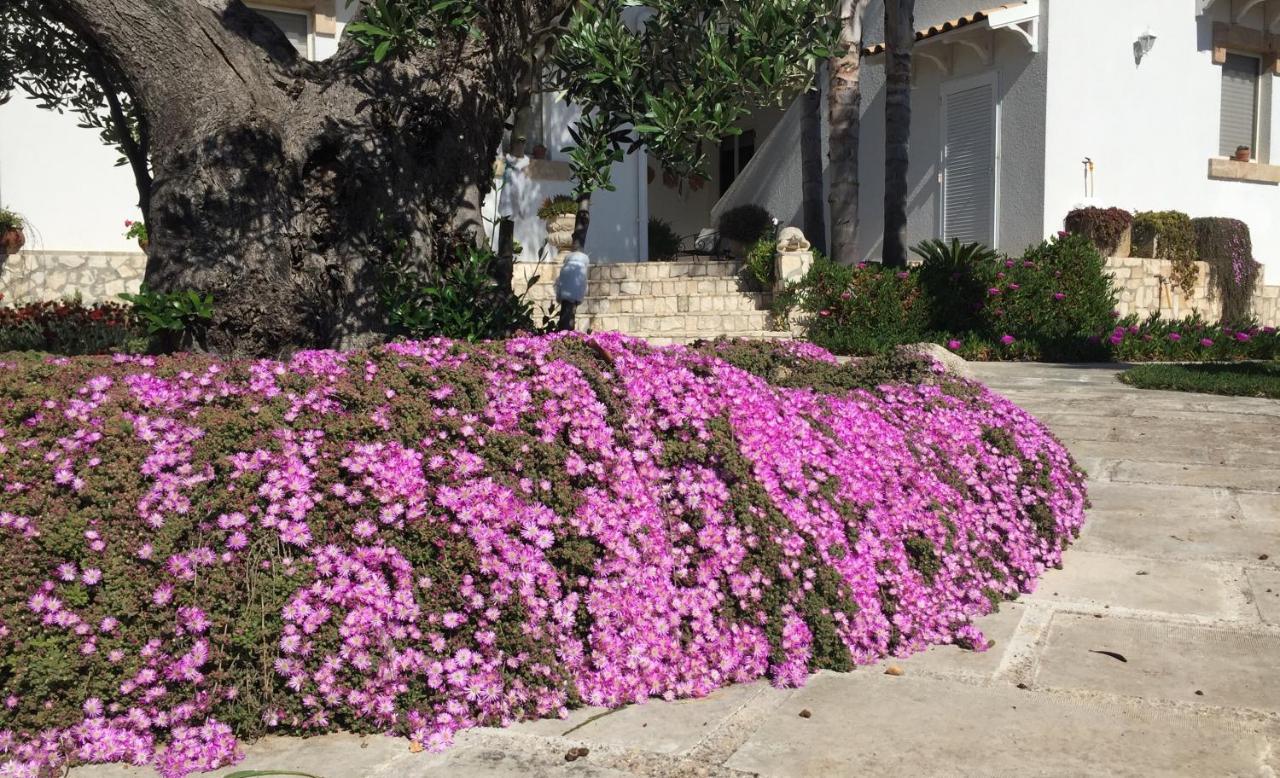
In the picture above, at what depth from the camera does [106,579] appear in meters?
2.81

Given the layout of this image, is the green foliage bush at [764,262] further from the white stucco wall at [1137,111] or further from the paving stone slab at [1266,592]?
the paving stone slab at [1266,592]

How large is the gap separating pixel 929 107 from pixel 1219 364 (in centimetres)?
692

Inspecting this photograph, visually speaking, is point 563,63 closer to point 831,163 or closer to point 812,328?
point 812,328

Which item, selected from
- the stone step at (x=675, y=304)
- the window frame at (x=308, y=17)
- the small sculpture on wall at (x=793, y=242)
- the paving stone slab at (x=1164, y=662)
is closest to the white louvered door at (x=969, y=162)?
the small sculpture on wall at (x=793, y=242)

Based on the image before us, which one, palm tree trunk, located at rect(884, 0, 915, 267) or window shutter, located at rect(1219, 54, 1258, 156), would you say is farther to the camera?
window shutter, located at rect(1219, 54, 1258, 156)

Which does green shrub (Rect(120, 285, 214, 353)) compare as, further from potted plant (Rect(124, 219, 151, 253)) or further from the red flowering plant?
potted plant (Rect(124, 219, 151, 253))

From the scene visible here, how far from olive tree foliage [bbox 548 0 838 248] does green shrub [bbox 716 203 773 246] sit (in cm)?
1299

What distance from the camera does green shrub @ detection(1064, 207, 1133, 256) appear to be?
14.6 meters

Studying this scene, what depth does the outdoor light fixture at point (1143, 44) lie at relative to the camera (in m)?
15.4

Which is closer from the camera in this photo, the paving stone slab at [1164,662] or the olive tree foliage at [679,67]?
the paving stone slab at [1164,662]

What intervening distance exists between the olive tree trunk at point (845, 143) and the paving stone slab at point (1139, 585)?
1041 cm

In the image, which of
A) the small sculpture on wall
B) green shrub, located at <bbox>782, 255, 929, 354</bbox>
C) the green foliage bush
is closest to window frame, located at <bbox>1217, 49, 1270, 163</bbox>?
green shrub, located at <bbox>782, 255, 929, 354</bbox>

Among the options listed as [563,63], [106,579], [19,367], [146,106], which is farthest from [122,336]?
[106,579]

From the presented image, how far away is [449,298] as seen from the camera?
513cm
